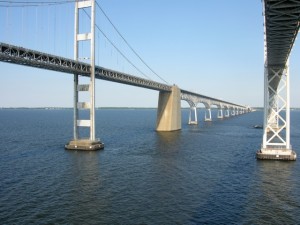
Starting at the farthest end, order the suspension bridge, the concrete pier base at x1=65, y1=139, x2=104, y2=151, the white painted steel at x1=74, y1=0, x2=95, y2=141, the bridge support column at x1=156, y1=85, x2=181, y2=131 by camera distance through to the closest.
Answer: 1. the bridge support column at x1=156, y1=85, x2=181, y2=131
2. the white painted steel at x1=74, y1=0, x2=95, y2=141
3. the concrete pier base at x1=65, y1=139, x2=104, y2=151
4. the suspension bridge

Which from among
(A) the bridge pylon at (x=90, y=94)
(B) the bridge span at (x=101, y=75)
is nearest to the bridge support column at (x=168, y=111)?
(B) the bridge span at (x=101, y=75)

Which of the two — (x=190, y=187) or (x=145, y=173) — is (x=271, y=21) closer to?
(x=190, y=187)

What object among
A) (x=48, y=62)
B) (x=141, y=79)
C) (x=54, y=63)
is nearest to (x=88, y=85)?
(x=54, y=63)

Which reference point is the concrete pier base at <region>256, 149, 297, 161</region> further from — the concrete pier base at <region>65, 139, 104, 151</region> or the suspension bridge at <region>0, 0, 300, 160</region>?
the concrete pier base at <region>65, 139, 104, 151</region>

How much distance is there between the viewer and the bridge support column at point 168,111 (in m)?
91.1

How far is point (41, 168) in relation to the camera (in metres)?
38.9

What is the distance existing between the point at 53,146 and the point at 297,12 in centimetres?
4588

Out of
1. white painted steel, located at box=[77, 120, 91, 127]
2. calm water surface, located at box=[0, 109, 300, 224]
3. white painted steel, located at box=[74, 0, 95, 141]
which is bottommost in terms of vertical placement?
calm water surface, located at box=[0, 109, 300, 224]

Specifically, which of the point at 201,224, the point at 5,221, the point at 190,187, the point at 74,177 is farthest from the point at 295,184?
the point at 5,221

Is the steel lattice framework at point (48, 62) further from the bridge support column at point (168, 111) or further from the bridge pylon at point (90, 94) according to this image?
the bridge support column at point (168, 111)

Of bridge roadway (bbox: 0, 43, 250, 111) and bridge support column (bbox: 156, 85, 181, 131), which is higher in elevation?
bridge roadway (bbox: 0, 43, 250, 111)

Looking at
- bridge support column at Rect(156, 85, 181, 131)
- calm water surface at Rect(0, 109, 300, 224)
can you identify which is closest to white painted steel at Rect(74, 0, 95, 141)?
calm water surface at Rect(0, 109, 300, 224)

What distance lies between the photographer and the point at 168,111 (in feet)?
301

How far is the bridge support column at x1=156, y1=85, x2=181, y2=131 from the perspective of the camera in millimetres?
91125
